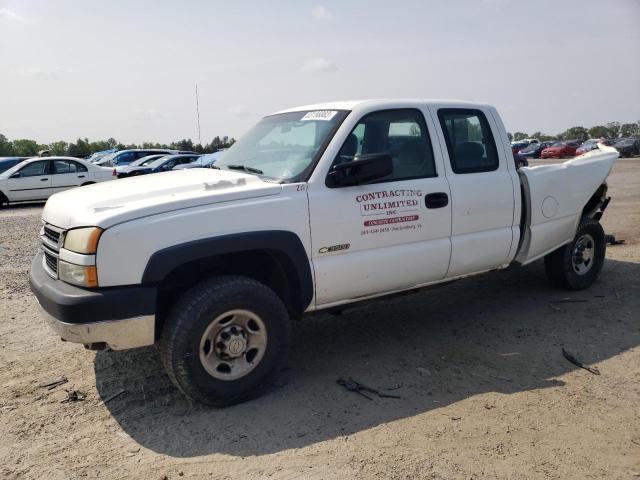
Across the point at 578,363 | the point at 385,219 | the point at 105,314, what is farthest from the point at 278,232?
the point at 578,363

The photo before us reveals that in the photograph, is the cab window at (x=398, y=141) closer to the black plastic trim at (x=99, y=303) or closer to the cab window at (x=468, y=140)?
the cab window at (x=468, y=140)

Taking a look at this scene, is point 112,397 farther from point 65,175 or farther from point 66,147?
point 66,147

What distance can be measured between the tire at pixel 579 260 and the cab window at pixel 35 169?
603 inches

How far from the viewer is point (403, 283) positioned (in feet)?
13.8

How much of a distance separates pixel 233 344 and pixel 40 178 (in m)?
15.3

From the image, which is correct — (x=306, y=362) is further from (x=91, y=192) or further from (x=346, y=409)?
(x=91, y=192)

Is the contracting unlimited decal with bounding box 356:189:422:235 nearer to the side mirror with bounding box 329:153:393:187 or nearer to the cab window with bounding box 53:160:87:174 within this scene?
the side mirror with bounding box 329:153:393:187

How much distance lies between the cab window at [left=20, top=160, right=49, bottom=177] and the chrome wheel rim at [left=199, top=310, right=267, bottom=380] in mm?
15349

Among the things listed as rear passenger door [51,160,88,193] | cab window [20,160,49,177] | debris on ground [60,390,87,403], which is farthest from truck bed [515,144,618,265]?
cab window [20,160,49,177]

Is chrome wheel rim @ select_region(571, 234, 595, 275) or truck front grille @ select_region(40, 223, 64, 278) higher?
truck front grille @ select_region(40, 223, 64, 278)

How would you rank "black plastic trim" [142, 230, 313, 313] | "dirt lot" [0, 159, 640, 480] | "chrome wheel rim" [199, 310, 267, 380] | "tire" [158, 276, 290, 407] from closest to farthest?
"dirt lot" [0, 159, 640, 480], "black plastic trim" [142, 230, 313, 313], "tire" [158, 276, 290, 407], "chrome wheel rim" [199, 310, 267, 380]

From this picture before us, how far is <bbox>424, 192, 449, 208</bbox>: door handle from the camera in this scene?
419 cm

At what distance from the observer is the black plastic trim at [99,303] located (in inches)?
122

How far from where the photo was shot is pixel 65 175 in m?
16.9
